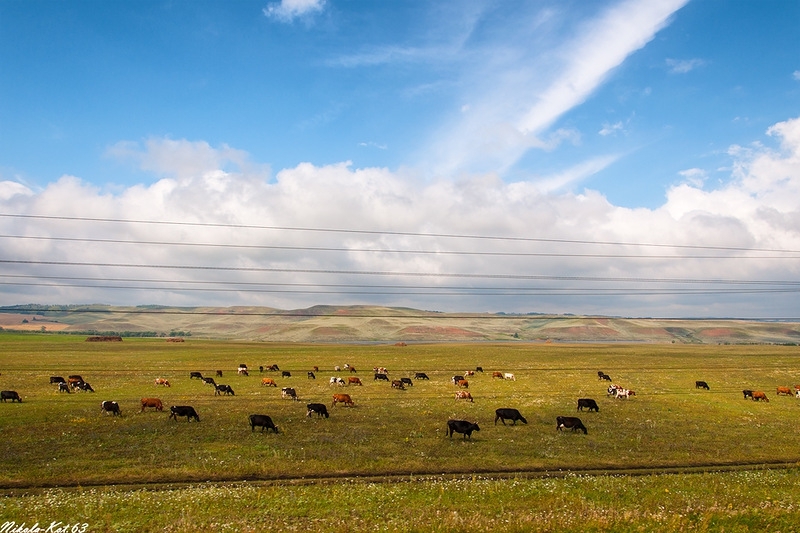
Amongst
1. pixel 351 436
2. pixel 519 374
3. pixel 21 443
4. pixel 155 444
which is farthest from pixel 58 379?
pixel 519 374

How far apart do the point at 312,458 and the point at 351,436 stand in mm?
4545

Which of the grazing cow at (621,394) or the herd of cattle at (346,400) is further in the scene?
the grazing cow at (621,394)

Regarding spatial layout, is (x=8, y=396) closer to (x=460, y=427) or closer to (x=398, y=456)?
(x=398, y=456)

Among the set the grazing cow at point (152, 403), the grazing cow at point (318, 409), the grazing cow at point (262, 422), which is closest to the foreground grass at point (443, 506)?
the grazing cow at point (262, 422)

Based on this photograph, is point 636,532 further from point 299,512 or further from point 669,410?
point 669,410

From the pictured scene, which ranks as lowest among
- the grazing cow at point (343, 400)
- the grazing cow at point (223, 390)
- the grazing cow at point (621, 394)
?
the grazing cow at point (223, 390)

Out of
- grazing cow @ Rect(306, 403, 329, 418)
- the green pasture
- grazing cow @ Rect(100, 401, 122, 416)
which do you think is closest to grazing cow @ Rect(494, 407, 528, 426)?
the green pasture

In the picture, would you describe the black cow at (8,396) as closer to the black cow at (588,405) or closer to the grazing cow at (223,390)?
the grazing cow at (223,390)

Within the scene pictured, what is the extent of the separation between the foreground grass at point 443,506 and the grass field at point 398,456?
95 mm

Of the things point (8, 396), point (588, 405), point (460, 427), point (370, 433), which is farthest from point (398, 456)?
point (8, 396)

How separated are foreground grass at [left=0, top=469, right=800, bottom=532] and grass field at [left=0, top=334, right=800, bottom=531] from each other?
10cm

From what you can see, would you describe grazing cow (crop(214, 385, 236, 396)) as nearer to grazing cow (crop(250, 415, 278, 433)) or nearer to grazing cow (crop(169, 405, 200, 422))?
grazing cow (crop(169, 405, 200, 422))

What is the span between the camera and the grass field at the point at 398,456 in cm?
1681

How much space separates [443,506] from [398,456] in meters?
7.18
